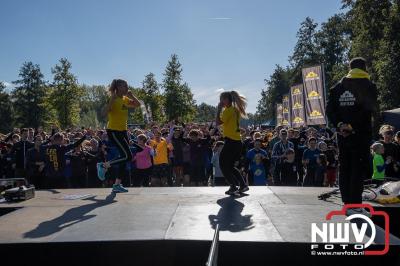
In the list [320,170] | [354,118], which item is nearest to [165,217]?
[354,118]

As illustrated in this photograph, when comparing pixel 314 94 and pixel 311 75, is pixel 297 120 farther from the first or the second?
pixel 311 75

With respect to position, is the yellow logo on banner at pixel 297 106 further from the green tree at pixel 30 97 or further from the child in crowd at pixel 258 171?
the green tree at pixel 30 97

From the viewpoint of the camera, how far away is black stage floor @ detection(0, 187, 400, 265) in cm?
391

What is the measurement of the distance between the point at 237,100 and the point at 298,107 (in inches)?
399

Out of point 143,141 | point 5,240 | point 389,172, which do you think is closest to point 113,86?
point 5,240

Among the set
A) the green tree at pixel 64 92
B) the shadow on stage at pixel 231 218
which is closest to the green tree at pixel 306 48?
the green tree at pixel 64 92

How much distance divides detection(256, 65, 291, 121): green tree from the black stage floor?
69273 mm

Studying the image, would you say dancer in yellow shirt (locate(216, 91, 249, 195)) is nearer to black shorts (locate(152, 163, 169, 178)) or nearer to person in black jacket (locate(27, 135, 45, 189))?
black shorts (locate(152, 163, 169, 178))

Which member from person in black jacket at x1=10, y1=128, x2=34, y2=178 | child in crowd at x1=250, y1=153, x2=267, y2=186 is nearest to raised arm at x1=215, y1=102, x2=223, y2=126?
child in crowd at x1=250, y1=153, x2=267, y2=186

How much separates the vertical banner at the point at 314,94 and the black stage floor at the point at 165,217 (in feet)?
23.2

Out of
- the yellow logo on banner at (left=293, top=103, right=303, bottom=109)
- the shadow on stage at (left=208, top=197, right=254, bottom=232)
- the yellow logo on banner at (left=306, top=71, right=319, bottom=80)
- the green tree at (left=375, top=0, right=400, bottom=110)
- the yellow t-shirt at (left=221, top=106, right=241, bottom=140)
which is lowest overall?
the shadow on stage at (left=208, top=197, right=254, bottom=232)

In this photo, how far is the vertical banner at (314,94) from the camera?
44.8 feet

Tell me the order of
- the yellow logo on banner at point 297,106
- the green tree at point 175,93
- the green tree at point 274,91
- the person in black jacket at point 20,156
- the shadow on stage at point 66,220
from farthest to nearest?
1. the green tree at point 274,91
2. the green tree at point 175,93
3. the yellow logo on banner at point 297,106
4. the person in black jacket at point 20,156
5. the shadow on stage at point 66,220

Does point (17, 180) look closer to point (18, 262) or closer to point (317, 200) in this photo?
point (18, 262)
